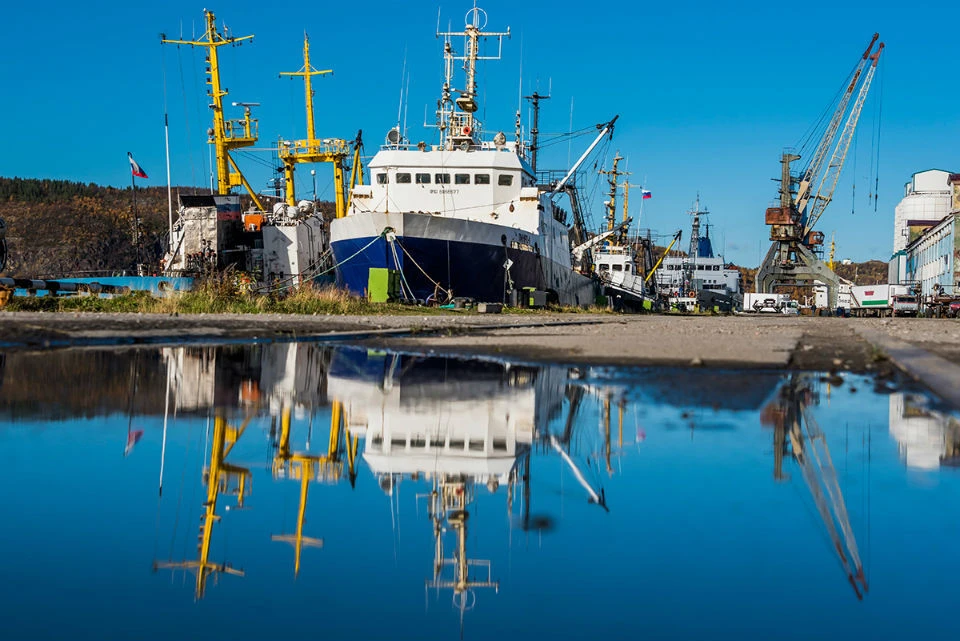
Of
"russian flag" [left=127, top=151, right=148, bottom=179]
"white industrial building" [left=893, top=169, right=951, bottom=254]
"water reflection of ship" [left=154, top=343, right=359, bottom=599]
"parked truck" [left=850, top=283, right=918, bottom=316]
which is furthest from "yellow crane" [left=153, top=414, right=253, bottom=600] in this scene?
"white industrial building" [left=893, top=169, right=951, bottom=254]

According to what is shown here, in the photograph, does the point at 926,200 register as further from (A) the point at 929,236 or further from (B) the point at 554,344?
(B) the point at 554,344

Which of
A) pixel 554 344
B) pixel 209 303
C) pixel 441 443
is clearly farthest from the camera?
pixel 209 303

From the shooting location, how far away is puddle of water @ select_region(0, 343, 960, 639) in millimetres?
2426

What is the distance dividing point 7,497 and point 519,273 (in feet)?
101

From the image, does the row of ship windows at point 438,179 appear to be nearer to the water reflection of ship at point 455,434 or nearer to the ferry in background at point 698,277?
the water reflection of ship at point 455,434

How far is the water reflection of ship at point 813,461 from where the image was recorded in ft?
9.37

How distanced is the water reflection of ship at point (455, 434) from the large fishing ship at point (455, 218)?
2173 cm

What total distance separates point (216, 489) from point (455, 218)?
28.0 m

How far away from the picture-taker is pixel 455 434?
4.89 m

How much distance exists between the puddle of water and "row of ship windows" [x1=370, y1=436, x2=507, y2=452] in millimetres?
21

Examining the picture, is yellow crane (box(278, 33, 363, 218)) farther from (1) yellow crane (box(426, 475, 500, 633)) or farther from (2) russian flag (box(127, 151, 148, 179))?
(1) yellow crane (box(426, 475, 500, 633))

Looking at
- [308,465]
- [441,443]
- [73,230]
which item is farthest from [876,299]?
[73,230]

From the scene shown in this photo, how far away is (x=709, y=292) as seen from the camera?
97562 millimetres

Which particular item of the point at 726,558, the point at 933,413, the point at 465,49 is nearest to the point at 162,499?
the point at 726,558
